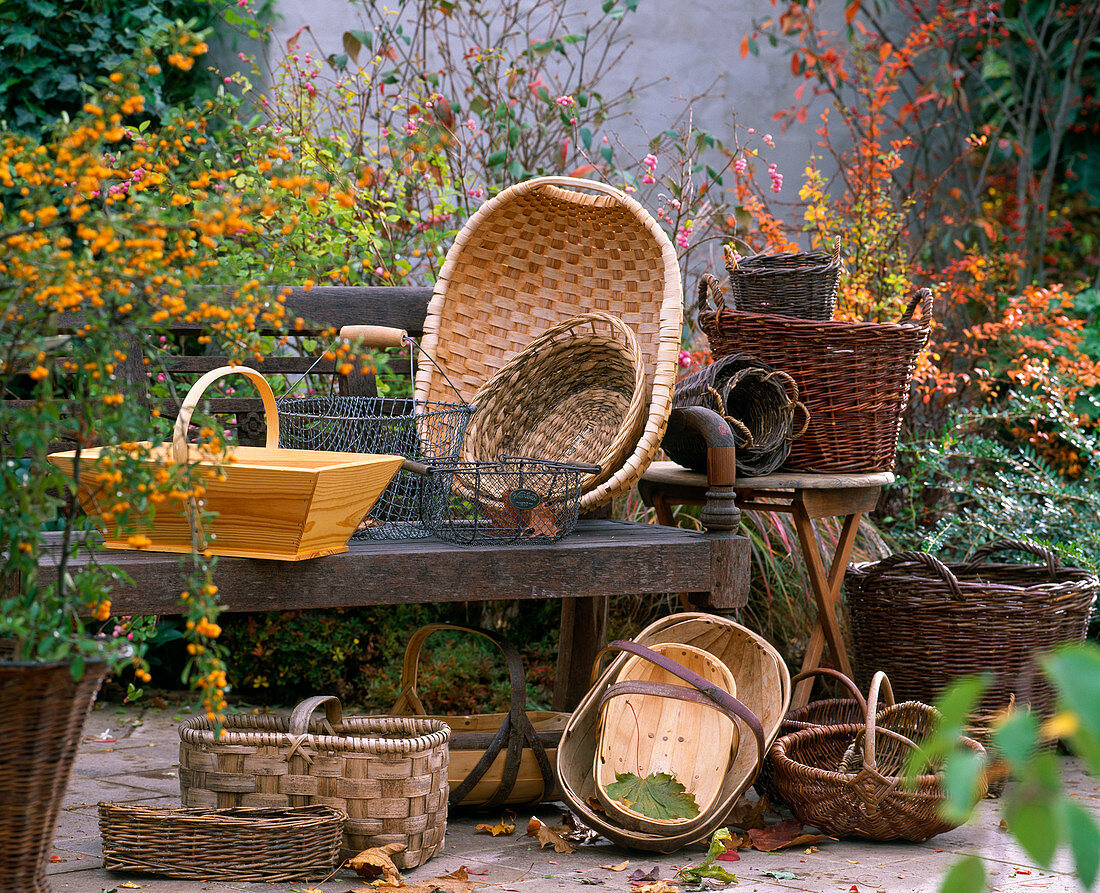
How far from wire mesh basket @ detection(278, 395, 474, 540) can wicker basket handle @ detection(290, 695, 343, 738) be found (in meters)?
0.39

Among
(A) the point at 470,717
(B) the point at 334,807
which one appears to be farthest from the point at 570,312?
(B) the point at 334,807

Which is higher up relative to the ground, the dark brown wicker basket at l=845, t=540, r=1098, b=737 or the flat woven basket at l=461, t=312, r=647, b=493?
the flat woven basket at l=461, t=312, r=647, b=493

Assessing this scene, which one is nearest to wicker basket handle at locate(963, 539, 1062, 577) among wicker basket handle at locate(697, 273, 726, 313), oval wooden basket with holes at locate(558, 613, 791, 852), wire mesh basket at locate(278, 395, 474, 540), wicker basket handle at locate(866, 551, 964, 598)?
wicker basket handle at locate(866, 551, 964, 598)

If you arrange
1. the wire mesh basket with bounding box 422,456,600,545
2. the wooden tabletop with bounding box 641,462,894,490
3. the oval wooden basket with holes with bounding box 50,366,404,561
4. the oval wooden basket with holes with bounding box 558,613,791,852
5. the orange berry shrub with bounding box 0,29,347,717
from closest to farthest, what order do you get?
the orange berry shrub with bounding box 0,29,347,717, the oval wooden basket with holes with bounding box 50,366,404,561, the oval wooden basket with holes with bounding box 558,613,791,852, the wire mesh basket with bounding box 422,456,600,545, the wooden tabletop with bounding box 641,462,894,490

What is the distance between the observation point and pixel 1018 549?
11.0 feet

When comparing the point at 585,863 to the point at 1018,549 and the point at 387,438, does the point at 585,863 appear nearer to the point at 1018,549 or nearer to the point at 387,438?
the point at 387,438

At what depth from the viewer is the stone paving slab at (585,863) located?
220 centimetres

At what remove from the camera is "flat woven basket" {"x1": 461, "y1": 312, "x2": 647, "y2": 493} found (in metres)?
3.12

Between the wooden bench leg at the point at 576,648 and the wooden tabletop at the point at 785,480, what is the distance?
0.40 m

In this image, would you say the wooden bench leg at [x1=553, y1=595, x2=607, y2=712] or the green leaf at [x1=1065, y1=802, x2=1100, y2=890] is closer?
the green leaf at [x1=1065, y1=802, x2=1100, y2=890]

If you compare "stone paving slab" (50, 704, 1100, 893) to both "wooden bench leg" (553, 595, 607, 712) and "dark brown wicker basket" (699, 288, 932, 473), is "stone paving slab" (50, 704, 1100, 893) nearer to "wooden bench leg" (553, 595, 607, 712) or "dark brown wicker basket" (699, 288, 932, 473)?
"wooden bench leg" (553, 595, 607, 712)

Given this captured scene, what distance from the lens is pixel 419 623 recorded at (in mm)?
4043

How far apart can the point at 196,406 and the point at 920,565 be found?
210 cm

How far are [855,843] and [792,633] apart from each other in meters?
1.22
